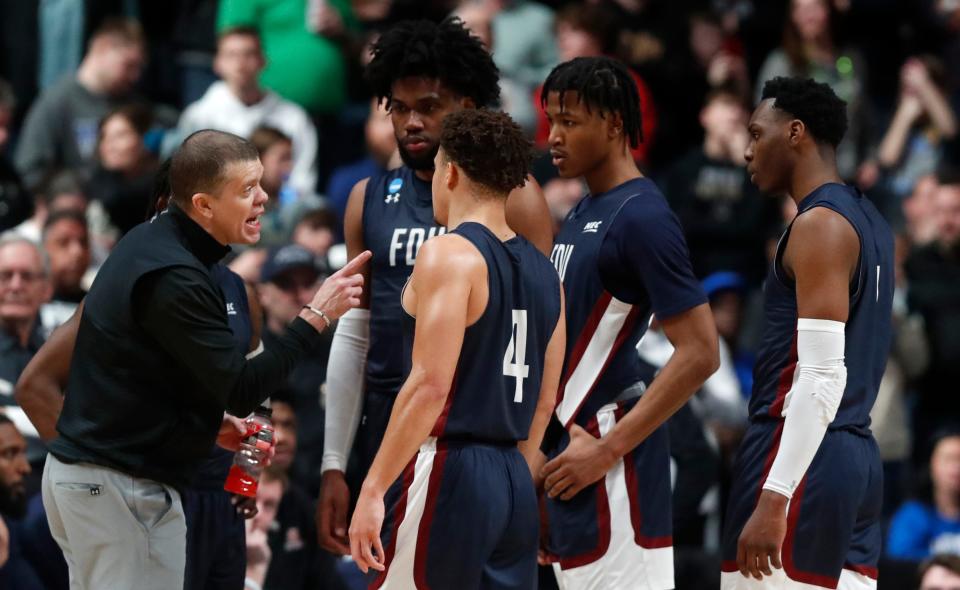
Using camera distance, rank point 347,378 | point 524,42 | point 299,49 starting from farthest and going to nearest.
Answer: point 299,49 → point 524,42 → point 347,378

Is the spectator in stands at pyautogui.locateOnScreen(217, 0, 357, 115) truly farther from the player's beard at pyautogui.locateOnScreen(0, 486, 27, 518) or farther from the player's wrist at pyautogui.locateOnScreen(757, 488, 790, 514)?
the player's wrist at pyautogui.locateOnScreen(757, 488, 790, 514)

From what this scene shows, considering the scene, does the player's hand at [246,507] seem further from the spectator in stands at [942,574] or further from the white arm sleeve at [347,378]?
the spectator in stands at [942,574]

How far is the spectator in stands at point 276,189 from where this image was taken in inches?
402

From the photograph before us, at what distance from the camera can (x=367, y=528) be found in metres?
4.76

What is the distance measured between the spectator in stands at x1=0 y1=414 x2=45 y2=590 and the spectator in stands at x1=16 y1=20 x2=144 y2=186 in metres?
4.65

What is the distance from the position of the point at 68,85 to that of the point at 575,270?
274 inches

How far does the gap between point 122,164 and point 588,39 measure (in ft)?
11.4

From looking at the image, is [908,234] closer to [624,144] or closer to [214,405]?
[624,144]

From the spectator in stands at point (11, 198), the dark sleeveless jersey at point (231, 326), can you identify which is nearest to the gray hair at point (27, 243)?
the spectator in stands at point (11, 198)

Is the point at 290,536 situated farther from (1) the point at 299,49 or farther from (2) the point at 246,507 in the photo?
(1) the point at 299,49

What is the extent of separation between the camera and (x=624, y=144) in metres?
5.67

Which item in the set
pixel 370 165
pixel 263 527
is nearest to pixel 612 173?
pixel 263 527

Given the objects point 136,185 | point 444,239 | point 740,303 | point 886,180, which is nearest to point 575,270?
point 444,239

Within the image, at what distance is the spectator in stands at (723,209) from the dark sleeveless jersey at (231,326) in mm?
5404
